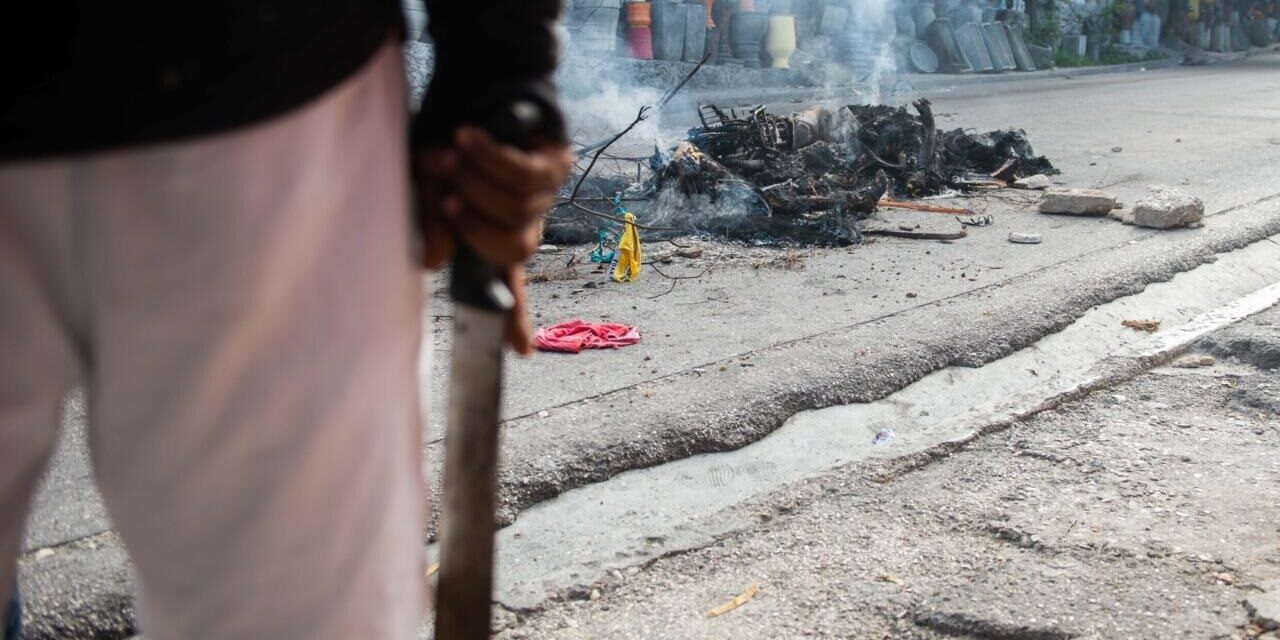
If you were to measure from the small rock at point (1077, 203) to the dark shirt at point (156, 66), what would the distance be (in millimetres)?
6244

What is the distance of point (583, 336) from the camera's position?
4.18 metres

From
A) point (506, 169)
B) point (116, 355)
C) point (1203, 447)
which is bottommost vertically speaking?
point (1203, 447)

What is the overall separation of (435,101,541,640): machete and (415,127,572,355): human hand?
3 cm

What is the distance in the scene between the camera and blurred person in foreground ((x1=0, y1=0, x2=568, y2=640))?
94 cm

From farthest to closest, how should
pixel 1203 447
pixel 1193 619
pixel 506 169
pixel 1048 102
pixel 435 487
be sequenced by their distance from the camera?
pixel 1048 102
pixel 1203 447
pixel 435 487
pixel 1193 619
pixel 506 169

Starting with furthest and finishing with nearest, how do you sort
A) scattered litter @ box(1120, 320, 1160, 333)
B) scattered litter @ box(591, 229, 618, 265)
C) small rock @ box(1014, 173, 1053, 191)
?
small rock @ box(1014, 173, 1053, 191) → scattered litter @ box(591, 229, 618, 265) → scattered litter @ box(1120, 320, 1160, 333)

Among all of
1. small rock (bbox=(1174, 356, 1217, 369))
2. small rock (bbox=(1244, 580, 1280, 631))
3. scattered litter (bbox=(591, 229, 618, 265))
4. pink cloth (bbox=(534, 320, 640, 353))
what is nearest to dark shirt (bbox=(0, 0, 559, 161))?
small rock (bbox=(1244, 580, 1280, 631))

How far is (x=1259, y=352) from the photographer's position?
4.11 meters

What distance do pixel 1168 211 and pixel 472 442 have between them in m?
5.53

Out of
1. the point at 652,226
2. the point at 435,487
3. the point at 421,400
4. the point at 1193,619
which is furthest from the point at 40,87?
the point at 652,226

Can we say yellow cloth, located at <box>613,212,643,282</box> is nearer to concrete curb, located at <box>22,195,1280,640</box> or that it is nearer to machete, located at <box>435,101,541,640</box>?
concrete curb, located at <box>22,195,1280,640</box>

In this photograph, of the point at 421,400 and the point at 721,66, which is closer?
the point at 421,400

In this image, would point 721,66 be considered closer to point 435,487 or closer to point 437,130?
point 435,487

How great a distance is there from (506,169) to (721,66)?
14.3 m
